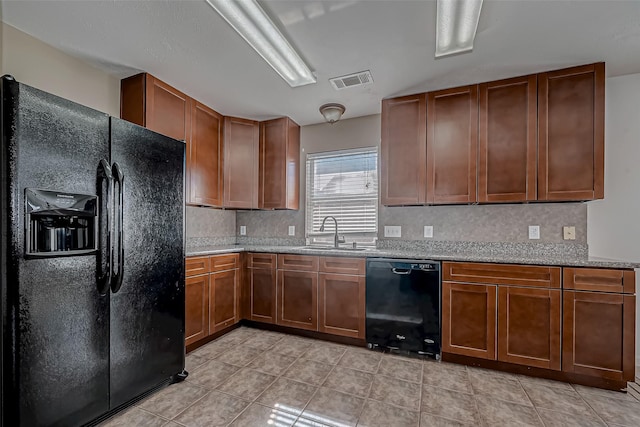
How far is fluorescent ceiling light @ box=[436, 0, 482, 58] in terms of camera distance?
1.75 metres

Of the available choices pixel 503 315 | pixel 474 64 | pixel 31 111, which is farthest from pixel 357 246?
pixel 31 111

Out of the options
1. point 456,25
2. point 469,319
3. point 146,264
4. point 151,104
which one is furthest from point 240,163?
point 469,319

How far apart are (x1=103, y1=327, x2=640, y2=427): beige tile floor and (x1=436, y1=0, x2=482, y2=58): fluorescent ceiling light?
8.18ft

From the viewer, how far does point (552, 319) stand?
A: 7.18 ft

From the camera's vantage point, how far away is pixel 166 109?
275cm

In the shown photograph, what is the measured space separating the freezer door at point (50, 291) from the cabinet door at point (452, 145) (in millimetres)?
2641

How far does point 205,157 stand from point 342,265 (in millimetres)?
1911

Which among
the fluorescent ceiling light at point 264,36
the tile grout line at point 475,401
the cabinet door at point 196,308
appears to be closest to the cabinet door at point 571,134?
the tile grout line at point 475,401

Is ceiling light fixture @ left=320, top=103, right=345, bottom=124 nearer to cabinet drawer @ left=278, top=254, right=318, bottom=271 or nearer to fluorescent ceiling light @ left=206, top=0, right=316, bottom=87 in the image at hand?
fluorescent ceiling light @ left=206, top=0, right=316, bottom=87

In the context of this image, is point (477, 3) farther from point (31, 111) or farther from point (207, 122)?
point (207, 122)

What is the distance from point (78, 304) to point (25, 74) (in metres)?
1.71

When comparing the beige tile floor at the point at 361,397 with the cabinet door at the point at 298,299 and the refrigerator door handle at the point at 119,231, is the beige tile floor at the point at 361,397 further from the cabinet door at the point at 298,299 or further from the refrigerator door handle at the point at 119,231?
the refrigerator door handle at the point at 119,231

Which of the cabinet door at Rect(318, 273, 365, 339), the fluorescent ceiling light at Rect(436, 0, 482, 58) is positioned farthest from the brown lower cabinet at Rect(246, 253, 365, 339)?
the fluorescent ceiling light at Rect(436, 0, 482, 58)

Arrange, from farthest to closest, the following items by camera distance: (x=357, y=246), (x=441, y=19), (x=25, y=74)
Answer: (x=357, y=246) → (x=25, y=74) → (x=441, y=19)
